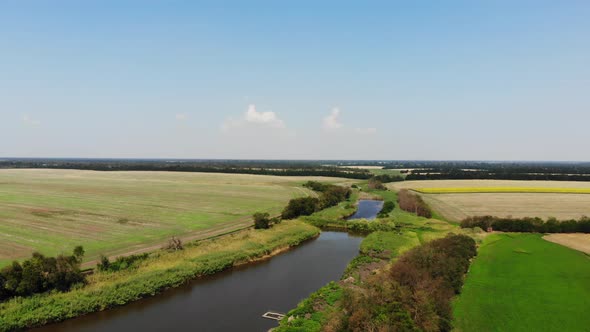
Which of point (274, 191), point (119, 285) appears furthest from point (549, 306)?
point (274, 191)

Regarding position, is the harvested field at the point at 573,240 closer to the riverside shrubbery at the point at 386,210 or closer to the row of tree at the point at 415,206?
the row of tree at the point at 415,206

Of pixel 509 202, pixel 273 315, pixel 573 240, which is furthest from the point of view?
pixel 509 202

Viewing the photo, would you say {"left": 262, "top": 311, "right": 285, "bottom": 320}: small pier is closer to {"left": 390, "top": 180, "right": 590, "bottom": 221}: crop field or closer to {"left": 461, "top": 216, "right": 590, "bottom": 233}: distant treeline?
{"left": 461, "top": 216, "right": 590, "bottom": 233}: distant treeline

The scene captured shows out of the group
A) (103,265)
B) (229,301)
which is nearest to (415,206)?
(229,301)

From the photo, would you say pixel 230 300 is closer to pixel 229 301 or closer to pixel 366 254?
pixel 229 301

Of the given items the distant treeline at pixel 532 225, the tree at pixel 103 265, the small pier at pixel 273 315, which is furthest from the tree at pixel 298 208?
the small pier at pixel 273 315
